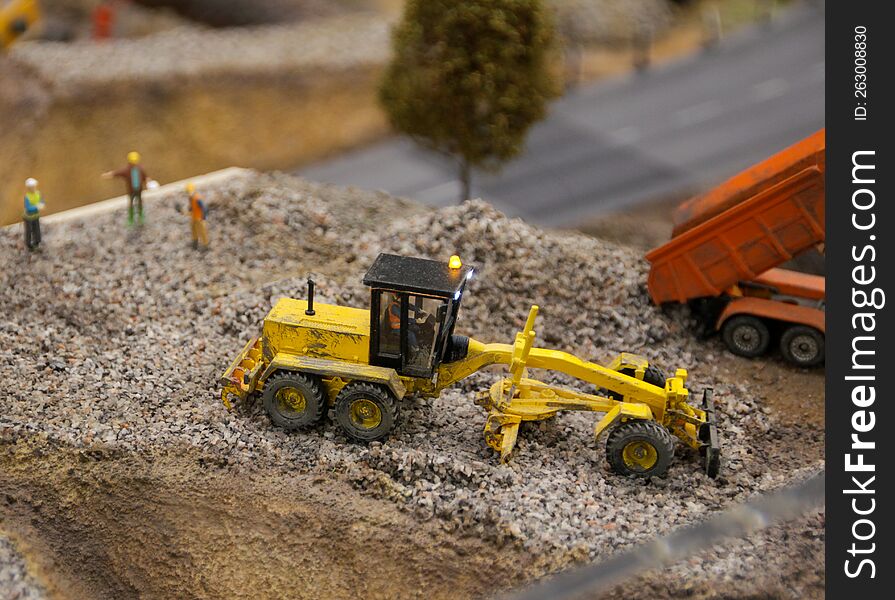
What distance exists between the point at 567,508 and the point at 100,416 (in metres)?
5.61

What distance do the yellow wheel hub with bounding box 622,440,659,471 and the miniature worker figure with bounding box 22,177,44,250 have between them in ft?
31.1

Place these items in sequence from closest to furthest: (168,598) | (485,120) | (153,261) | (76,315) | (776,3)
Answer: (168,598) → (76,315) → (153,261) → (485,120) → (776,3)

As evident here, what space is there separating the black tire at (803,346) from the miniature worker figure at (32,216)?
11130mm

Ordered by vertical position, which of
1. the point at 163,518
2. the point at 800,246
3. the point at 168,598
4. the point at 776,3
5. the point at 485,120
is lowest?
the point at 168,598

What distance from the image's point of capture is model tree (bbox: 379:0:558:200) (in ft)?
58.2

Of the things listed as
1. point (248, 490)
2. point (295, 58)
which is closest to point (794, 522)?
point (248, 490)

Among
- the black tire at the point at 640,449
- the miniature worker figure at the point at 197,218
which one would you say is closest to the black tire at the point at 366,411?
the black tire at the point at 640,449

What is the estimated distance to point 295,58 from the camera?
28.0 m

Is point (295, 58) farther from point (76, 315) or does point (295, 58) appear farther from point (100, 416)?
point (100, 416)

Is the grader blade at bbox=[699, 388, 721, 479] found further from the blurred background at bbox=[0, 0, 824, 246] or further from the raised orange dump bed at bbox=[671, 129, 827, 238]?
the blurred background at bbox=[0, 0, 824, 246]

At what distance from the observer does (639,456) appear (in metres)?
12.7

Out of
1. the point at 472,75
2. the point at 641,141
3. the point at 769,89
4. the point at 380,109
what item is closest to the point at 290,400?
the point at 472,75

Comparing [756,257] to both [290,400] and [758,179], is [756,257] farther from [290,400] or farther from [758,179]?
[290,400]

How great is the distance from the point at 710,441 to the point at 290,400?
4.96m
